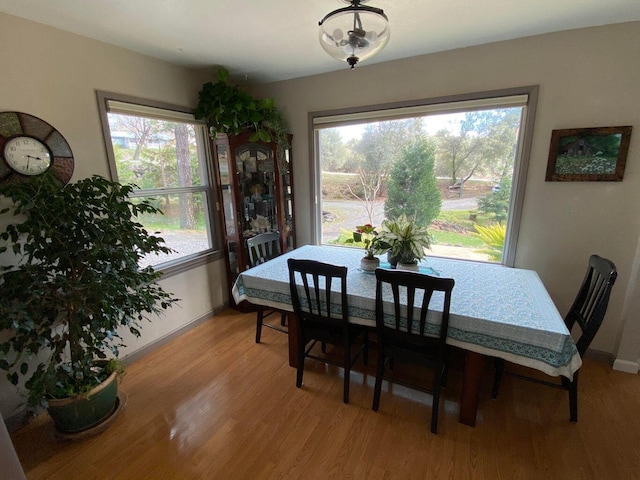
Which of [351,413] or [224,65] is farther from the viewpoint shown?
[224,65]

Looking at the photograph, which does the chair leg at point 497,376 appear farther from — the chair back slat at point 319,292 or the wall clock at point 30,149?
the wall clock at point 30,149

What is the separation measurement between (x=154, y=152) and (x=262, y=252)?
4.10ft

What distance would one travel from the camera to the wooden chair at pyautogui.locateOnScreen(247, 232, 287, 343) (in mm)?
2568

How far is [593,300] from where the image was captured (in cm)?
167

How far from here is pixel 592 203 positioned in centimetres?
210

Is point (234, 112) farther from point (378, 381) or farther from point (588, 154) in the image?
point (588, 154)

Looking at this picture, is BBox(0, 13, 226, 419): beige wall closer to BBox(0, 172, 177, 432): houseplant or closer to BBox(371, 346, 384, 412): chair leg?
BBox(0, 172, 177, 432): houseplant

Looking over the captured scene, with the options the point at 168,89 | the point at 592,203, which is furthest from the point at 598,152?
the point at 168,89

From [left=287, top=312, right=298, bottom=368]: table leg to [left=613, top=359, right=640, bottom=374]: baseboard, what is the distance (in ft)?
7.77

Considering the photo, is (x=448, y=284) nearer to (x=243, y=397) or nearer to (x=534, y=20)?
(x=243, y=397)

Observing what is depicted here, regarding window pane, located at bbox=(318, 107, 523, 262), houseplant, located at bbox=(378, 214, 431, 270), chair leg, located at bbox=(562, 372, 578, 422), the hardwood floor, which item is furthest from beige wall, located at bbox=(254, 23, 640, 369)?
houseplant, located at bbox=(378, 214, 431, 270)

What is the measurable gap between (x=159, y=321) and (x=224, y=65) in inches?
91.4

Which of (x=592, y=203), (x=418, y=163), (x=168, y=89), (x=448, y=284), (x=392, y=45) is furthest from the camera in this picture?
(x=418, y=163)

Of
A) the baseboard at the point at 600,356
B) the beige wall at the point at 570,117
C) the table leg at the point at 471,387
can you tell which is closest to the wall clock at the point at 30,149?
the beige wall at the point at 570,117
